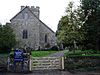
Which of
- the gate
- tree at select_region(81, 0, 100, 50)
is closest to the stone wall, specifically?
the gate

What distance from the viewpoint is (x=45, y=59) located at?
81.8 feet

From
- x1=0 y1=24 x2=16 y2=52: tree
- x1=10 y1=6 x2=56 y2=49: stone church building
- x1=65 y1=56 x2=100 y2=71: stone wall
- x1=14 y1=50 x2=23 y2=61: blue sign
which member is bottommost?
x1=65 y1=56 x2=100 y2=71: stone wall

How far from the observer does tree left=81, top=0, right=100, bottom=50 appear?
3875cm

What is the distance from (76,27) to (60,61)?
18065 mm

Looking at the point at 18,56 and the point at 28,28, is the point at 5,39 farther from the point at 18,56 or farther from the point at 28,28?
the point at 28,28

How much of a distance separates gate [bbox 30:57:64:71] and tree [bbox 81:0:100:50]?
14.5m

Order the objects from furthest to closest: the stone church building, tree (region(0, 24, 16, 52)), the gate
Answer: the stone church building, tree (region(0, 24, 16, 52)), the gate

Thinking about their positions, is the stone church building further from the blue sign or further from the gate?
the blue sign

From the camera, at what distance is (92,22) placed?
39781mm

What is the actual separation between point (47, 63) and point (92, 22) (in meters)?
17.0

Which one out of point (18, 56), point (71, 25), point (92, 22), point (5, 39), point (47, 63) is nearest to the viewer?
point (18, 56)

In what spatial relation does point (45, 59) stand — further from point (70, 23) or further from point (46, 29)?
point (46, 29)

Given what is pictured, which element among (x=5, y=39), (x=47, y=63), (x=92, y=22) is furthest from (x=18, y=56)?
(x=5, y=39)

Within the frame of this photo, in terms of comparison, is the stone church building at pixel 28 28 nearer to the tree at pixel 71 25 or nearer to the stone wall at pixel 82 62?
the tree at pixel 71 25
